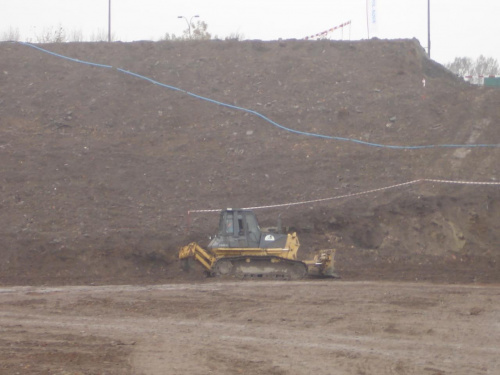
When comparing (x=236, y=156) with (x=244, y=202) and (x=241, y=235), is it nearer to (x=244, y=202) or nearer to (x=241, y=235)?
(x=244, y=202)

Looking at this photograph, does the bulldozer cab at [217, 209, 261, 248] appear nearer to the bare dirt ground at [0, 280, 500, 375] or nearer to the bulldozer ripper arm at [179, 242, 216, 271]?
the bulldozer ripper arm at [179, 242, 216, 271]

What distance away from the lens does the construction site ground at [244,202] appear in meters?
10.1

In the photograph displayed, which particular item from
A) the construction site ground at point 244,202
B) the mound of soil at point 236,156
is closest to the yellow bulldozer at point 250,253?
the construction site ground at point 244,202

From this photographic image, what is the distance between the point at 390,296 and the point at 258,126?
44.6 feet

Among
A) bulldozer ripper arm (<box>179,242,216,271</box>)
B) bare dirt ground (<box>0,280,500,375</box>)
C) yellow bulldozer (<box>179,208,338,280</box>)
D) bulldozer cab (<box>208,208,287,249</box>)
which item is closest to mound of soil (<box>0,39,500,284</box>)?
bulldozer ripper arm (<box>179,242,216,271</box>)

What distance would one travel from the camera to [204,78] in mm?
30297

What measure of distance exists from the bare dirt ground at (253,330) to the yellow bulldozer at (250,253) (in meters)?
1.68

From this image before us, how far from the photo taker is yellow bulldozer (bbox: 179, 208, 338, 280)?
59.0ft

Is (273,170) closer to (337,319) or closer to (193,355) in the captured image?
(337,319)

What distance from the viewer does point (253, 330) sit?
11.1 m

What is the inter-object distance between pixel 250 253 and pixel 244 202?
4717mm

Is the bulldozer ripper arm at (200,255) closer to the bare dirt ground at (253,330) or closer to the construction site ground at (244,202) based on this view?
the construction site ground at (244,202)

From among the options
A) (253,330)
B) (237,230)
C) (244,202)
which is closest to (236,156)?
(244,202)

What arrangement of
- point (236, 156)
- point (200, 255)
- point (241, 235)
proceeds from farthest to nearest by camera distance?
point (236, 156), point (200, 255), point (241, 235)
